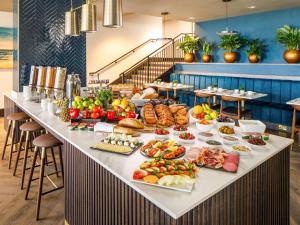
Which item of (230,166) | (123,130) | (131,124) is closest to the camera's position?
(230,166)

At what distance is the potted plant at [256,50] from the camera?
27.0ft

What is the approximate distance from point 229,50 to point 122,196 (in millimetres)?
8210

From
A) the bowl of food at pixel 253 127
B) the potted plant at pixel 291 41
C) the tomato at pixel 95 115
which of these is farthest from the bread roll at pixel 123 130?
the potted plant at pixel 291 41

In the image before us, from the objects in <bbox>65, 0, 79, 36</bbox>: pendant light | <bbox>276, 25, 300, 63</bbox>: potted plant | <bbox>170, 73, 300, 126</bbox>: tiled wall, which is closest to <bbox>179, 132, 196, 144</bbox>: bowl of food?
<bbox>65, 0, 79, 36</bbox>: pendant light

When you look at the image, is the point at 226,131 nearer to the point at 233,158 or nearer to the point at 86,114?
the point at 233,158

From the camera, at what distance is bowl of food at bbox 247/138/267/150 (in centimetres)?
188

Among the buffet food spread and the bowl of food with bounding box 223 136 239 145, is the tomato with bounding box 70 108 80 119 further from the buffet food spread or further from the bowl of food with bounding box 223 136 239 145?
the bowl of food with bounding box 223 136 239 145

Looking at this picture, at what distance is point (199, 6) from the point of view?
7.68 meters

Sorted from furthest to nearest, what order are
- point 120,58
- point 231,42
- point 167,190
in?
point 120,58, point 231,42, point 167,190

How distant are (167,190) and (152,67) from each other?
32.3 ft

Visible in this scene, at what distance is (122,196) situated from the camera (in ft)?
5.00

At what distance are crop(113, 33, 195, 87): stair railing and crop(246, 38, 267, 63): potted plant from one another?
282 cm

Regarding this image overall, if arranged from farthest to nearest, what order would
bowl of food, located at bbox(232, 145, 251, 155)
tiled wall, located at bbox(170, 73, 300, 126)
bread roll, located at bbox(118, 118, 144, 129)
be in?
tiled wall, located at bbox(170, 73, 300, 126)
bread roll, located at bbox(118, 118, 144, 129)
bowl of food, located at bbox(232, 145, 251, 155)

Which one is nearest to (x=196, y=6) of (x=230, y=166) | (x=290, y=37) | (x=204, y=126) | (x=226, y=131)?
(x=290, y=37)
